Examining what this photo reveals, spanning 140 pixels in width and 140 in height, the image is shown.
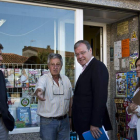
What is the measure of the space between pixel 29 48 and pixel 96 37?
5.50ft

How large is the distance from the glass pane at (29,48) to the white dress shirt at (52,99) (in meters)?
1.07

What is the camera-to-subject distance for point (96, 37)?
546 centimetres

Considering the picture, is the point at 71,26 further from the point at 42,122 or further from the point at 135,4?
the point at 42,122

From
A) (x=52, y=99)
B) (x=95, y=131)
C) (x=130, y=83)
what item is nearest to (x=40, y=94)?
(x=52, y=99)

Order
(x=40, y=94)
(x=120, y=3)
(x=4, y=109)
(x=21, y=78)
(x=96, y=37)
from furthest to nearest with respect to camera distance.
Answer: (x=96, y=37)
(x=21, y=78)
(x=120, y=3)
(x=40, y=94)
(x=4, y=109)

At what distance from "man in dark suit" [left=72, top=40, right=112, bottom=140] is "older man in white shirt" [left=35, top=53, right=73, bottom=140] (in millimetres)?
431

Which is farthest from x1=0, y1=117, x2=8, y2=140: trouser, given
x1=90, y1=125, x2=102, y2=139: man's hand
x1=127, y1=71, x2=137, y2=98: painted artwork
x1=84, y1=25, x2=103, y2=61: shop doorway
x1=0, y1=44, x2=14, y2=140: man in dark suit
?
x1=84, y1=25, x2=103, y2=61: shop doorway

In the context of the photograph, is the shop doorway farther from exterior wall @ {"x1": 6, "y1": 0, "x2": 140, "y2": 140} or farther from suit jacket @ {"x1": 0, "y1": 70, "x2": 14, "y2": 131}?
suit jacket @ {"x1": 0, "y1": 70, "x2": 14, "y2": 131}

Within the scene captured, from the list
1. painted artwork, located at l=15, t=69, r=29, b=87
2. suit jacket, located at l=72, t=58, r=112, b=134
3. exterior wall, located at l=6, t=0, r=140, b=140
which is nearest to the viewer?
suit jacket, located at l=72, t=58, r=112, b=134

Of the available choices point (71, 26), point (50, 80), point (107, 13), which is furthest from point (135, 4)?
point (50, 80)

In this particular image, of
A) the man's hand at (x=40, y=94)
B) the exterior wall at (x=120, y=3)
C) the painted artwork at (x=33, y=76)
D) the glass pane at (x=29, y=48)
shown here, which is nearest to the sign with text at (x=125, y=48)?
the exterior wall at (x=120, y=3)

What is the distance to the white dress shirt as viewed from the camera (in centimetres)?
310

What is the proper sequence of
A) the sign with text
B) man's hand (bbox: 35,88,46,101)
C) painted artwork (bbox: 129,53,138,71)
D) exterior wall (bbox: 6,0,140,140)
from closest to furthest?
man's hand (bbox: 35,88,46,101)
exterior wall (bbox: 6,0,140,140)
painted artwork (bbox: 129,53,138,71)
the sign with text

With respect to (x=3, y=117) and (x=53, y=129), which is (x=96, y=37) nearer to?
(x=53, y=129)
